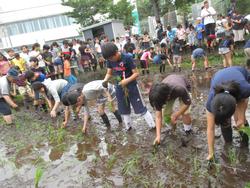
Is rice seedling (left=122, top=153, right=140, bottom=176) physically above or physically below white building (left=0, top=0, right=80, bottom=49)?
below

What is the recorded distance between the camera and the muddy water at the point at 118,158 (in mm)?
3979

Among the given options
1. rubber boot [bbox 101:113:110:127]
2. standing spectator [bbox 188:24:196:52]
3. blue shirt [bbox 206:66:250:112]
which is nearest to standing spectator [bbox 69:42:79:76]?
standing spectator [bbox 188:24:196:52]

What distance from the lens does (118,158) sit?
5.00 metres

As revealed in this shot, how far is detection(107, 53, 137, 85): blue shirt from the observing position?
17.5 ft

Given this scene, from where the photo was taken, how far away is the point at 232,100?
3.07m

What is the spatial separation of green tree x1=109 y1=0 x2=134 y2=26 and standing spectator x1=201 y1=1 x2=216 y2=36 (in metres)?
15.1

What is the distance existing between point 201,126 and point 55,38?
43087 millimetres

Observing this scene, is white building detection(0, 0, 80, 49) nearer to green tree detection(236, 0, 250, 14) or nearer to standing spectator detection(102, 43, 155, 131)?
green tree detection(236, 0, 250, 14)

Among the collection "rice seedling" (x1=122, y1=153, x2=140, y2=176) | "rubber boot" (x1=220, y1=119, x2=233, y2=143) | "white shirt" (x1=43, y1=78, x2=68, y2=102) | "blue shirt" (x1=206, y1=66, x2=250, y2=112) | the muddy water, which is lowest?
the muddy water

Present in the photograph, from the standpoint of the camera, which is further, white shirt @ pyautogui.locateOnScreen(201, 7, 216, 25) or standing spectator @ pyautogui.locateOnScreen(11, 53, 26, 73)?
white shirt @ pyautogui.locateOnScreen(201, 7, 216, 25)

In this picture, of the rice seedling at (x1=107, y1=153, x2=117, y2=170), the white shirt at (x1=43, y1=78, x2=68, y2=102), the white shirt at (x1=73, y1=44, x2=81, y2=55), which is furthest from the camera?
the white shirt at (x1=73, y1=44, x2=81, y2=55)

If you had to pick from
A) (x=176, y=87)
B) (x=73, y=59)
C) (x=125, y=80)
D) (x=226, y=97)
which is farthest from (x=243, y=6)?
(x=226, y=97)

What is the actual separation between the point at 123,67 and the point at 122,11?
2314 cm

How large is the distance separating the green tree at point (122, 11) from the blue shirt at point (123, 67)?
22.8 meters
